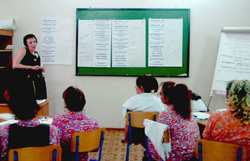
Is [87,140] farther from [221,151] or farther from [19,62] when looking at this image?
[19,62]

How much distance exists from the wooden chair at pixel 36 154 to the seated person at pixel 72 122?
35 cm

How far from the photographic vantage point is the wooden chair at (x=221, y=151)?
57.8 inches

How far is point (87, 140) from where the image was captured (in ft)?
5.57

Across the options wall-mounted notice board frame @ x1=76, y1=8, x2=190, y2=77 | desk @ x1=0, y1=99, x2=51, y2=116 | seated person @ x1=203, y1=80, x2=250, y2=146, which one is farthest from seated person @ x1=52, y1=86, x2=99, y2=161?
wall-mounted notice board frame @ x1=76, y1=8, x2=190, y2=77

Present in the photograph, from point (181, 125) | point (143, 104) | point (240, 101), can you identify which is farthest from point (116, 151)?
point (240, 101)

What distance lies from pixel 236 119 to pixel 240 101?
13 cm

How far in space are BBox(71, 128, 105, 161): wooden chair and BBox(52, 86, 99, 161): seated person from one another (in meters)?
0.09

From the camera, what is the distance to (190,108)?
1865 mm

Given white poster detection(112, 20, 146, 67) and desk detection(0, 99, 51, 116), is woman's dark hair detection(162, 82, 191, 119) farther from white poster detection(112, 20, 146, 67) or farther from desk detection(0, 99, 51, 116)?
white poster detection(112, 20, 146, 67)

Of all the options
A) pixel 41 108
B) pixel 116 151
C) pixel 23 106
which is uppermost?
pixel 23 106

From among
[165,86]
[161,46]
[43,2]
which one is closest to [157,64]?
[161,46]

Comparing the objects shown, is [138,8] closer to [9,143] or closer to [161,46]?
[161,46]

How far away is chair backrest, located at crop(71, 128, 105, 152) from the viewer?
64.9 inches

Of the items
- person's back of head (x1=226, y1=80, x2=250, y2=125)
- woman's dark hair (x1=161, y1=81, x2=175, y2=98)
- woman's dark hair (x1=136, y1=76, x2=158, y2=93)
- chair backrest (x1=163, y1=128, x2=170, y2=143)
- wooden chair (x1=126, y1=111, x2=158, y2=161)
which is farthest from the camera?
woman's dark hair (x1=136, y1=76, x2=158, y2=93)
